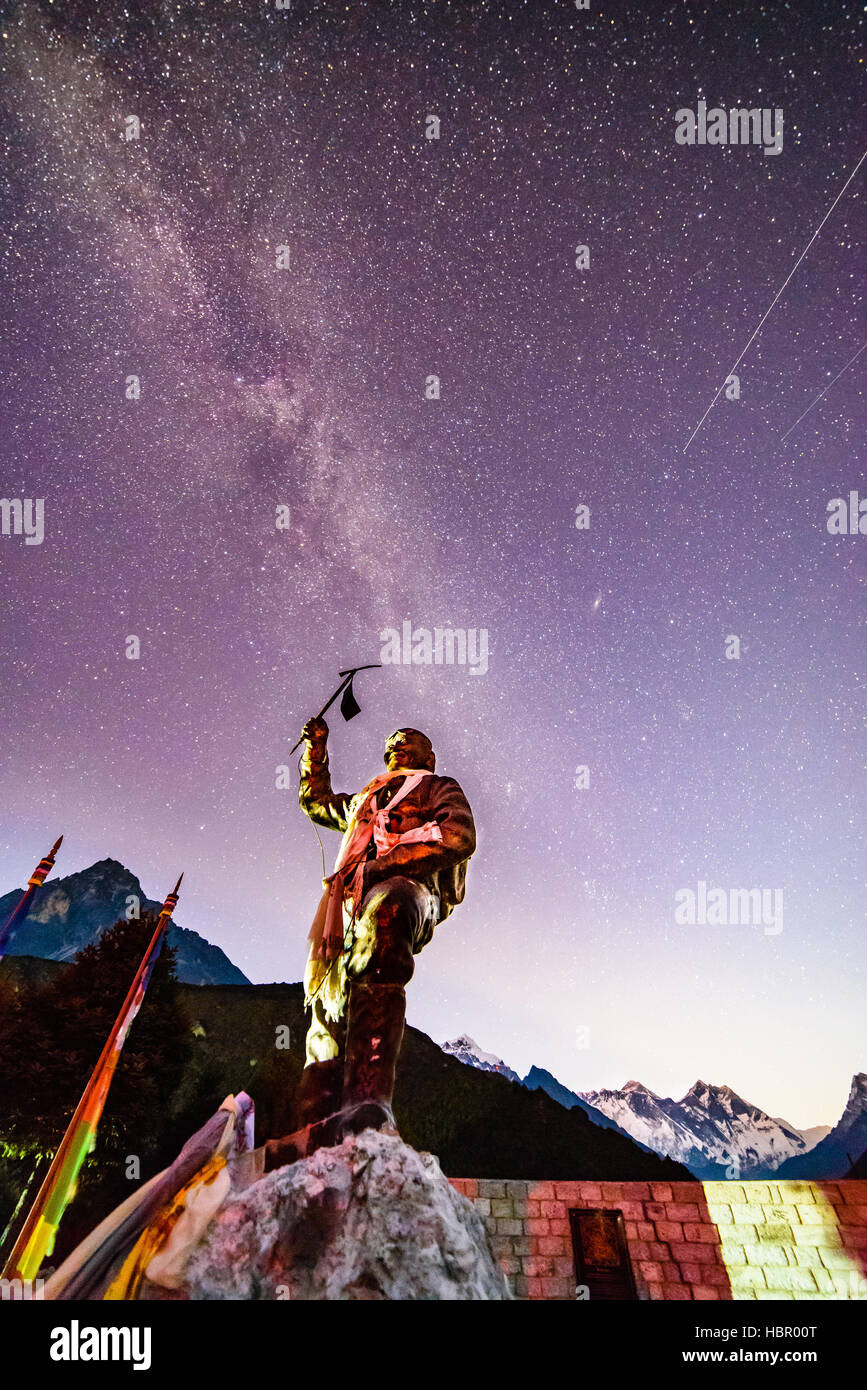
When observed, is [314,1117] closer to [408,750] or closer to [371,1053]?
[371,1053]

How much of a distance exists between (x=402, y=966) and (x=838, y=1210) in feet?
14.4

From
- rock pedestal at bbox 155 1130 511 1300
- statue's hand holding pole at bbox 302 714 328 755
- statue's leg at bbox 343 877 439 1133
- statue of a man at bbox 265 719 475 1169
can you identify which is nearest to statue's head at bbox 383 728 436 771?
statue of a man at bbox 265 719 475 1169

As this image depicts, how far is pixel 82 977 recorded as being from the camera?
1455 cm

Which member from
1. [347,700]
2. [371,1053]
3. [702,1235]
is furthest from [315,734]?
[702,1235]

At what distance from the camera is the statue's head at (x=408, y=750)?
7.36m

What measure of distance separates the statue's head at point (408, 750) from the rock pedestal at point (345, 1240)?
3.93 metres

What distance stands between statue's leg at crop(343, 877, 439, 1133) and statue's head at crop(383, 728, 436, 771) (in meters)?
1.87

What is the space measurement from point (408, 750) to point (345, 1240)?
4.53 m

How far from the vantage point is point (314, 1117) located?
5.14m

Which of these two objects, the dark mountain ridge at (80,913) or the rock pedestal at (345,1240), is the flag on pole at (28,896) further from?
the dark mountain ridge at (80,913)

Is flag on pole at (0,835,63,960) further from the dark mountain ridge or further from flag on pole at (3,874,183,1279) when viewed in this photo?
the dark mountain ridge

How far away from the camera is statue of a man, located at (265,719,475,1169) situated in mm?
4602
